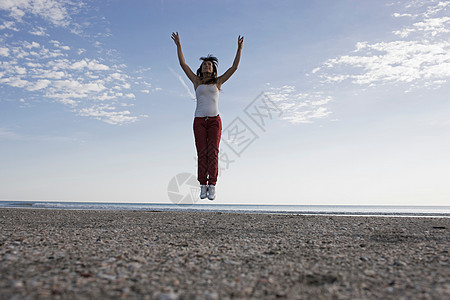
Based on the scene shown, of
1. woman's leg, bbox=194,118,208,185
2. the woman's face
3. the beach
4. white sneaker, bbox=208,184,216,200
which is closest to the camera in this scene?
the beach

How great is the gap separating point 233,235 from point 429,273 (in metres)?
4.43

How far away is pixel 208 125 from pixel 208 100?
607 mm

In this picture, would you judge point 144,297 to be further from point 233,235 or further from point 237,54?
point 237,54

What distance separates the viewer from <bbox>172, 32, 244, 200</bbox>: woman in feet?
27.8

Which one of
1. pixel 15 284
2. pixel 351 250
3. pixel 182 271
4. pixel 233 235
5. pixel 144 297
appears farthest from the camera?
pixel 233 235

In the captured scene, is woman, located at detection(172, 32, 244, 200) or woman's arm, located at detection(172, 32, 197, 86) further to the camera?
woman's arm, located at detection(172, 32, 197, 86)

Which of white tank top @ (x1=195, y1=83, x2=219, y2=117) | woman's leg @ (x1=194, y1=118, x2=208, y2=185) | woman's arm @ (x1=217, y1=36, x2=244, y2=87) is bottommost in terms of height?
woman's leg @ (x1=194, y1=118, x2=208, y2=185)

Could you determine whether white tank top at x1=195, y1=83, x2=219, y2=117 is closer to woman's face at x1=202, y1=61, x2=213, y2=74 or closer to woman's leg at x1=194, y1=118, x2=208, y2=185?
woman's leg at x1=194, y1=118, x2=208, y2=185

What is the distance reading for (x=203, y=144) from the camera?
862cm

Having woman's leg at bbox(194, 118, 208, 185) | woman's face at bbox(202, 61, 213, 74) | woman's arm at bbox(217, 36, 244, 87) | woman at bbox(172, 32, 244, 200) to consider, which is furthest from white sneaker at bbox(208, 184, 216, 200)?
woman's face at bbox(202, 61, 213, 74)

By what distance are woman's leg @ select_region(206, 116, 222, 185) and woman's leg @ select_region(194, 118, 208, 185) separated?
0.10m

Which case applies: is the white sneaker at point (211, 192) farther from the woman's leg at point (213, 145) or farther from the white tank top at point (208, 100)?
the white tank top at point (208, 100)

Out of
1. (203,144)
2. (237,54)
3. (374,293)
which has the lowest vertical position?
(374,293)

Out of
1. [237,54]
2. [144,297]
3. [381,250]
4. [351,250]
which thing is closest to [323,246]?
[351,250]
